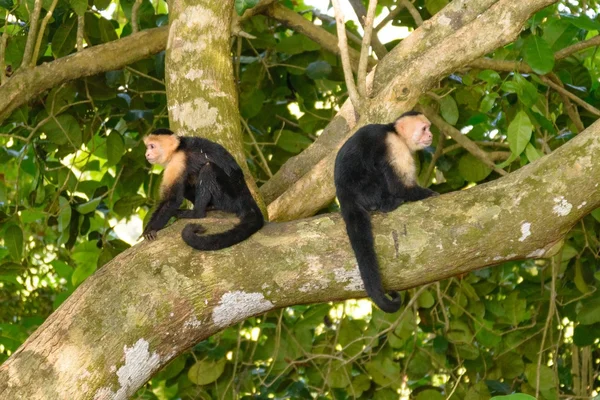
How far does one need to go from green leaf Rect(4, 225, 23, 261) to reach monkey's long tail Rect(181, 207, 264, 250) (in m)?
1.52

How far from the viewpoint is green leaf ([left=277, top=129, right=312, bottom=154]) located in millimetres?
4223

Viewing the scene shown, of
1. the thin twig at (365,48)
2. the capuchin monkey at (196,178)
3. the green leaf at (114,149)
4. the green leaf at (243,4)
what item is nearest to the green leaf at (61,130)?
the green leaf at (114,149)

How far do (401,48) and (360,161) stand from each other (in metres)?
0.53

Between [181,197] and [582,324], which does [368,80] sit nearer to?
[181,197]

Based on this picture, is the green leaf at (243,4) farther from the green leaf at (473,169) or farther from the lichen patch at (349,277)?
the green leaf at (473,169)

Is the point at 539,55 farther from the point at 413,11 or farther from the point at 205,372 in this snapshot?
the point at 205,372

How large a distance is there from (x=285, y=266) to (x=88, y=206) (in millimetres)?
1859

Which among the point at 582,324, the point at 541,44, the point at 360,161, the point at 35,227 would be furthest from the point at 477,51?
the point at 35,227

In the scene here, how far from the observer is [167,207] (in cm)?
315

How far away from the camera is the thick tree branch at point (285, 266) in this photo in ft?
7.30

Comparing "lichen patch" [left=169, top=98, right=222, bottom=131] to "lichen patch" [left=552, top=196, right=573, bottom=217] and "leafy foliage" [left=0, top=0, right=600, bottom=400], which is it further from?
"lichen patch" [left=552, top=196, right=573, bottom=217]

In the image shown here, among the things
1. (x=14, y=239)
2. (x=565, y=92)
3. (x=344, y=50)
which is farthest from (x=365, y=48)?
(x=14, y=239)

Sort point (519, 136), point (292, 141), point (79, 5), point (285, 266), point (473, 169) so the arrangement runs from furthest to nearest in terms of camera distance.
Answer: point (292, 141) → point (473, 169) → point (79, 5) → point (519, 136) → point (285, 266)

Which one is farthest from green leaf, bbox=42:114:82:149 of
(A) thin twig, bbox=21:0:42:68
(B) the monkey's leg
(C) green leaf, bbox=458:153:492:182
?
(C) green leaf, bbox=458:153:492:182
